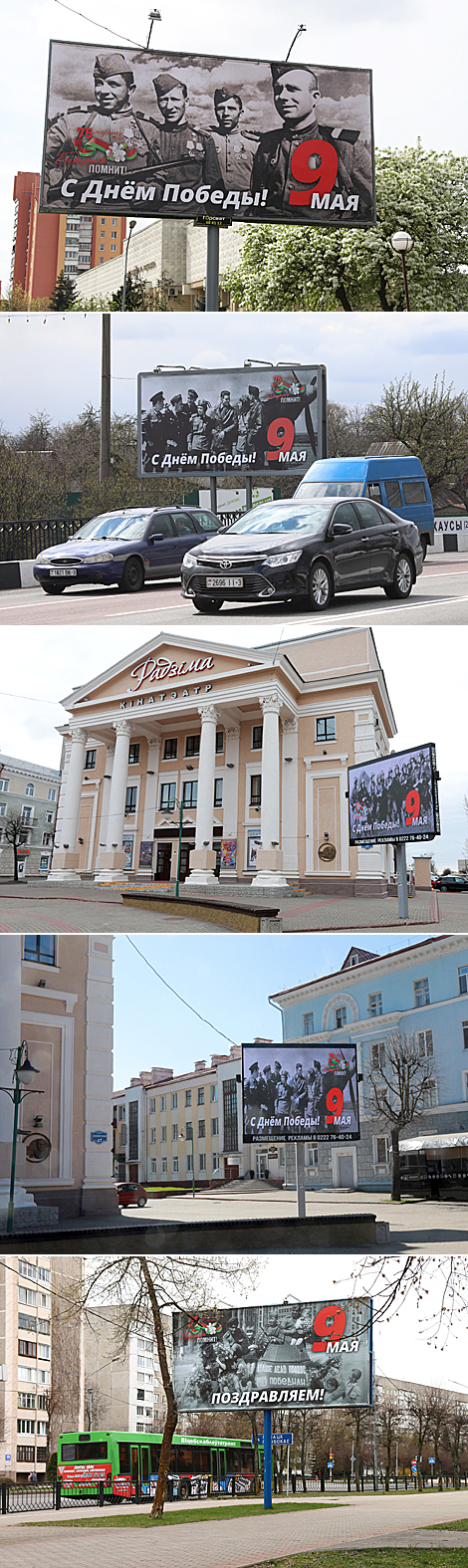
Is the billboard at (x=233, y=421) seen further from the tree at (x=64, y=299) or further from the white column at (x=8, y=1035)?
the tree at (x=64, y=299)

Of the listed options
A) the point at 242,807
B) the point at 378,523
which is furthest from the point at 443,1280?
the point at 378,523

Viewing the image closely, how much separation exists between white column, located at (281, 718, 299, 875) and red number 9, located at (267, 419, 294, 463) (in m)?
2.92

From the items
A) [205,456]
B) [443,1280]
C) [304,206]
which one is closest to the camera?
[205,456]

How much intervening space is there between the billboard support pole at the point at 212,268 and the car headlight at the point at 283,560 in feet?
20.3

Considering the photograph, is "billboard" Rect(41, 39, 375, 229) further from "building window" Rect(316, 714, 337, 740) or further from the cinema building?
"building window" Rect(316, 714, 337, 740)

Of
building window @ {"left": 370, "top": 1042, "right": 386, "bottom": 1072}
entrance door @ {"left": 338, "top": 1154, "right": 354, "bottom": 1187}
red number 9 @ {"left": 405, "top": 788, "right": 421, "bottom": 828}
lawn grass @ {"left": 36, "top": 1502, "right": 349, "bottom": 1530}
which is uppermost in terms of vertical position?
red number 9 @ {"left": 405, "top": 788, "right": 421, "bottom": 828}

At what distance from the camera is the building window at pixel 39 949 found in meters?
14.7

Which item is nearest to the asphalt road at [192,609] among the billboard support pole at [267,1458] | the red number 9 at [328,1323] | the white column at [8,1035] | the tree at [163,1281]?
the white column at [8,1035]

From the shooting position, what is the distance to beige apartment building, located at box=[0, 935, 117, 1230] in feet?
47.3

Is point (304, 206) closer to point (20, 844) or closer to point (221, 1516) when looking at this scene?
point (20, 844)

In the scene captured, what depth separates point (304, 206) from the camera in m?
16.5

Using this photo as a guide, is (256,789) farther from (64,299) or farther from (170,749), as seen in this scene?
(64,299)

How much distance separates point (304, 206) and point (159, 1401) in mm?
15182

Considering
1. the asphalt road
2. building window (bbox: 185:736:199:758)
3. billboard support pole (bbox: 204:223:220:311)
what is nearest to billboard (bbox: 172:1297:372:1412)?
building window (bbox: 185:736:199:758)
